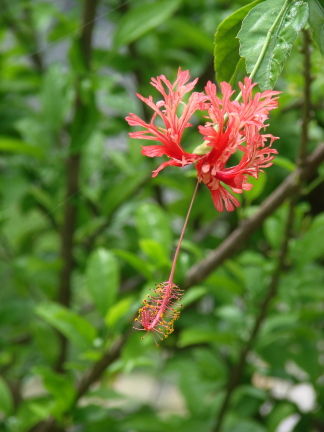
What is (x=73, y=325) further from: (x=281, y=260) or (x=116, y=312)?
(x=281, y=260)

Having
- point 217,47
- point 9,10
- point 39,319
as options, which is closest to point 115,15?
point 9,10

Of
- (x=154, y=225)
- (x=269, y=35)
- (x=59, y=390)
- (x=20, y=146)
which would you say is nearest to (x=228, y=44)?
(x=269, y=35)

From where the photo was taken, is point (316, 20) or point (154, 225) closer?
point (316, 20)

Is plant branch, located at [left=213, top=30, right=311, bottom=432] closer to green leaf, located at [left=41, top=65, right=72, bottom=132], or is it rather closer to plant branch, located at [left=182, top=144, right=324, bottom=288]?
plant branch, located at [left=182, top=144, right=324, bottom=288]

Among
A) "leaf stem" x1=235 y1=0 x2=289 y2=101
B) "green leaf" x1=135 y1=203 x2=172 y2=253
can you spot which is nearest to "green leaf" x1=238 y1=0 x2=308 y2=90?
"leaf stem" x1=235 y1=0 x2=289 y2=101

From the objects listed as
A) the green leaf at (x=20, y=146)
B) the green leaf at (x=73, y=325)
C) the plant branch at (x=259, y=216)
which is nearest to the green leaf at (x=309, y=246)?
the plant branch at (x=259, y=216)

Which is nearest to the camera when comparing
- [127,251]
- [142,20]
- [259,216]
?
[259,216]

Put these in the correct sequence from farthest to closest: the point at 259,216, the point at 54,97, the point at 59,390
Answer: the point at 54,97
the point at 59,390
the point at 259,216
